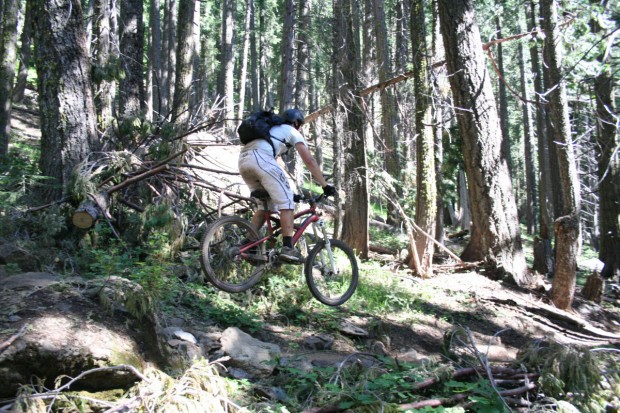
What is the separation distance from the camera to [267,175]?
20.3 ft

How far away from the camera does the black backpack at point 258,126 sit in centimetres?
619

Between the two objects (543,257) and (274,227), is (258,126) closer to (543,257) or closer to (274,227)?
(274,227)

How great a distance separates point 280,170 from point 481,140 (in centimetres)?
521

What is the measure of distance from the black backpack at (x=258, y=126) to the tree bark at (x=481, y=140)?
4780 mm

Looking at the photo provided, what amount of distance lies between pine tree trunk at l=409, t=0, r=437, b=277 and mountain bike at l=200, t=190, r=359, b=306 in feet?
12.7

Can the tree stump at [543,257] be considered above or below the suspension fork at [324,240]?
below

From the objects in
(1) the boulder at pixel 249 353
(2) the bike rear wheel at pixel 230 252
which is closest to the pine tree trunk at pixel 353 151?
(2) the bike rear wheel at pixel 230 252

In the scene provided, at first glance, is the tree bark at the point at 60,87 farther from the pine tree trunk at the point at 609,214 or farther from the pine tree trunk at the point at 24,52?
the pine tree trunk at the point at 24,52

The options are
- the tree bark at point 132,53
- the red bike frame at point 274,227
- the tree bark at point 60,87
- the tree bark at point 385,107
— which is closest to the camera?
the red bike frame at point 274,227

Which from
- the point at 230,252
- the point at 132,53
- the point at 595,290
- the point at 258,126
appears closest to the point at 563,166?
the point at 595,290

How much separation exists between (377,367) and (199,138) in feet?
17.3

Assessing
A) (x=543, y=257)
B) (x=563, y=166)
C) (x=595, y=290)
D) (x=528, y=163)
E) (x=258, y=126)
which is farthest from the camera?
(x=528, y=163)

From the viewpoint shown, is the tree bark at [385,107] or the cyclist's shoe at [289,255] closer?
the cyclist's shoe at [289,255]

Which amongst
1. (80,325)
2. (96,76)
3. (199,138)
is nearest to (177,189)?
(199,138)
